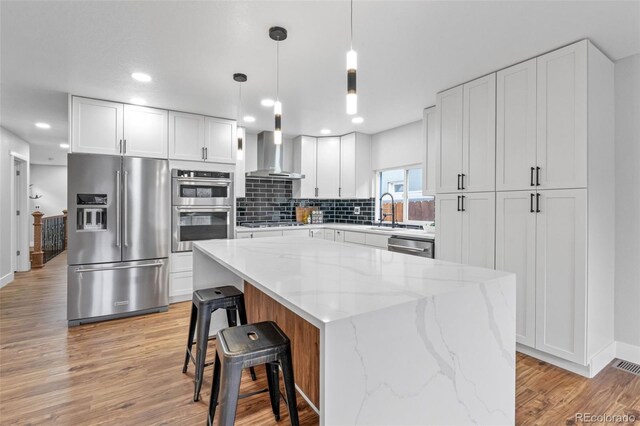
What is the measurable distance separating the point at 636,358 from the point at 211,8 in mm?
3947

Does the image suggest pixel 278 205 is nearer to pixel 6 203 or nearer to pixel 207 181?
pixel 207 181

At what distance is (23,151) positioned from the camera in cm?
574

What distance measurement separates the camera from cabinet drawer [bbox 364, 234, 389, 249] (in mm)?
4025

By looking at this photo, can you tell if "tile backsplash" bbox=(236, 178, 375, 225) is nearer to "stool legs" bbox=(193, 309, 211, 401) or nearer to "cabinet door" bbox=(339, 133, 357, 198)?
"cabinet door" bbox=(339, 133, 357, 198)

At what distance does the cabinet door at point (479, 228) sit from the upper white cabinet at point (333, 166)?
2.18 m

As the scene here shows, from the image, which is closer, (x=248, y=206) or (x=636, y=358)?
(x=636, y=358)

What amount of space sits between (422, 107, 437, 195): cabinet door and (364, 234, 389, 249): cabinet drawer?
0.76m

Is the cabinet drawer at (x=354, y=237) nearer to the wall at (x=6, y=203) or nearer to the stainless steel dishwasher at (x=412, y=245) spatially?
the stainless steel dishwasher at (x=412, y=245)

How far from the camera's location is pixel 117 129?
11.8 feet

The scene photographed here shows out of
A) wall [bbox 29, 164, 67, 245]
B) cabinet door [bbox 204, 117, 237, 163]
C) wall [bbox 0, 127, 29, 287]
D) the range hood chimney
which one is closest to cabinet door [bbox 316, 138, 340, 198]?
the range hood chimney

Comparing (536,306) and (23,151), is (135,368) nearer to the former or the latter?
(536,306)

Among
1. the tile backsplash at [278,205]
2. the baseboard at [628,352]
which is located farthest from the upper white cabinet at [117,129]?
the baseboard at [628,352]

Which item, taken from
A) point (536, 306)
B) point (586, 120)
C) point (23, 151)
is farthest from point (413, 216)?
point (23, 151)

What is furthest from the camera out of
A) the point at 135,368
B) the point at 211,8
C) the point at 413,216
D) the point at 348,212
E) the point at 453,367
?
the point at 348,212
